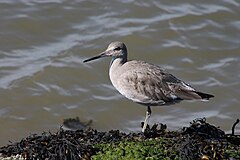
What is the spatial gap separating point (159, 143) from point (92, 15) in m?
6.23

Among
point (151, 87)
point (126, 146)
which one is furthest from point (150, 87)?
Result: point (126, 146)

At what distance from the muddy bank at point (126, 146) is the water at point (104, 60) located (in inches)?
112

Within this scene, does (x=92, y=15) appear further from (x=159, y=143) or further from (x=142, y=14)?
(x=159, y=143)

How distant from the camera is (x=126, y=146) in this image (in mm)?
5219

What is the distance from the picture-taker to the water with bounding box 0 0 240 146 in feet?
29.6

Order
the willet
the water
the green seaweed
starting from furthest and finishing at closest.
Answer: the water < the willet < the green seaweed

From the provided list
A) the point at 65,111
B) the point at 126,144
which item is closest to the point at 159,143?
the point at 126,144

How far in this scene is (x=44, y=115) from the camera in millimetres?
8945

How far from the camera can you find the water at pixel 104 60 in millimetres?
9031

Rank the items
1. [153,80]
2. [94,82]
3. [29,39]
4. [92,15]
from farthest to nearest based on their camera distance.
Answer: [92,15]
[29,39]
[94,82]
[153,80]

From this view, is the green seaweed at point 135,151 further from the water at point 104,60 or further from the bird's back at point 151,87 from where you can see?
the water at point 104,60

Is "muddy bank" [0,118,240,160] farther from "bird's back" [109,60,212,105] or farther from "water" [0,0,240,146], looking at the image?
"water" [0,0,240,146]

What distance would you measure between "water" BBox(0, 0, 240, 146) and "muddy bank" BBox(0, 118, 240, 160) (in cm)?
285

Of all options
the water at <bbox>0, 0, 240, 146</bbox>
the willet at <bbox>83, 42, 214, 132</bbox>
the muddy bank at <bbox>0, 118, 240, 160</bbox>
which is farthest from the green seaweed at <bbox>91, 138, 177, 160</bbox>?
the water at <bbox>0, 0, 240, 146</bbox>
